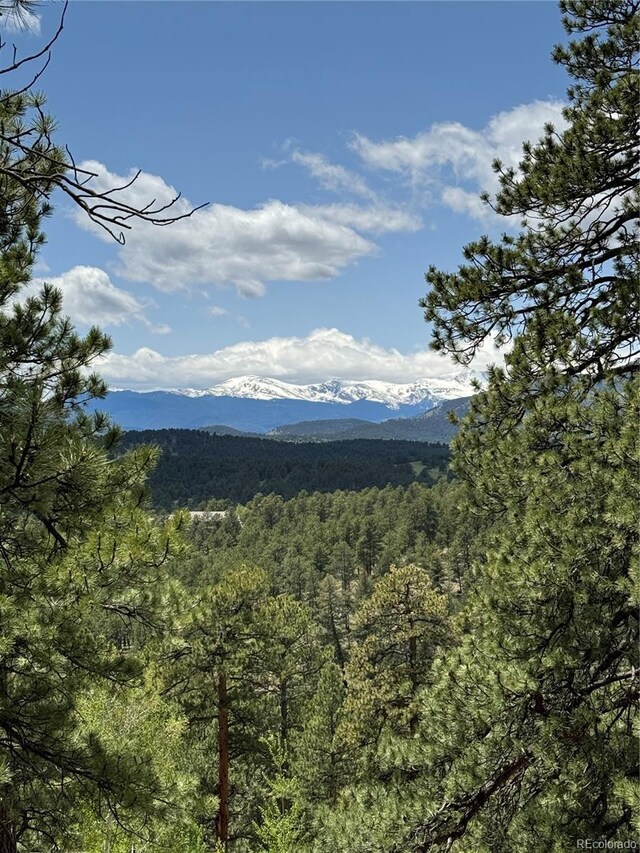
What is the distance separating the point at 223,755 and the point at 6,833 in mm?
11686

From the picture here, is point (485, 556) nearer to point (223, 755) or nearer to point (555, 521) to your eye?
point (555, 521)

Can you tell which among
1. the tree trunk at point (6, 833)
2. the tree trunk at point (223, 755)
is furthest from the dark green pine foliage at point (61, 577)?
the tree trunk at point (223, 755)

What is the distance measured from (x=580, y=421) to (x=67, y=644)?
17.5ft

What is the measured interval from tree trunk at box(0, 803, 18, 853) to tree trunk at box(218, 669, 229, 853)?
10468 millimetres

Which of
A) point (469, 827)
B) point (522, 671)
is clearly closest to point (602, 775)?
point (522, 671)

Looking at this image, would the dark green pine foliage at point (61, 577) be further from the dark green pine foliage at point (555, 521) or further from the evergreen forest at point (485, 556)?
the dark green pine foliage at point (555, 521)

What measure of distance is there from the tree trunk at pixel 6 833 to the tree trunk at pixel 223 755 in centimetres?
1047

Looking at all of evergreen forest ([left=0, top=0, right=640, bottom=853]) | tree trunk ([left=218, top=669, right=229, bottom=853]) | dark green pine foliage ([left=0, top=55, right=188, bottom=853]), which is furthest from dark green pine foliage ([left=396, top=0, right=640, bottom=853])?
tree trunk ([left=218, top=669, right=229, bottom=853])

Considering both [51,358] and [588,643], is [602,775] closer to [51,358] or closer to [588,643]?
[588,643]

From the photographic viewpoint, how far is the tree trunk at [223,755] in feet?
48.0

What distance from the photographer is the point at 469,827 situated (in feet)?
16.9

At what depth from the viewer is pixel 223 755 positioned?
15.1 metres

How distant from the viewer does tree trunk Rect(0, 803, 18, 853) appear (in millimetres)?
4797

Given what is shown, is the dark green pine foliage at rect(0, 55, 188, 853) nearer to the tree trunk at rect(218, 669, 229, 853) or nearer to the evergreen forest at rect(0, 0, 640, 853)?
the evergreen forest at rect(0, 0, 640, 853)
